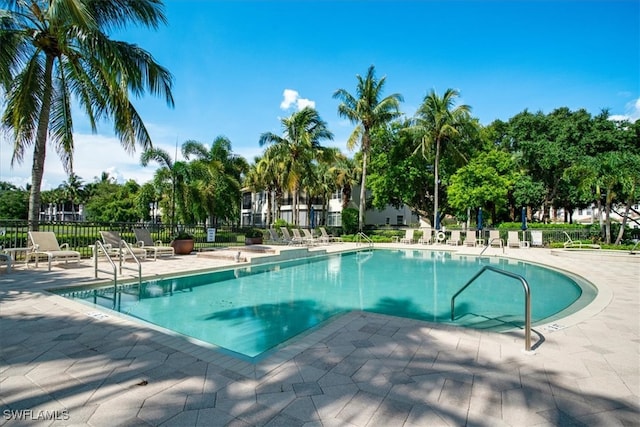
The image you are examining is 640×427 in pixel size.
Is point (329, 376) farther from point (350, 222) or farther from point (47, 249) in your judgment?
point (350, 222)

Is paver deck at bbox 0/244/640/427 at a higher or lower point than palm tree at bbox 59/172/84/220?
lower

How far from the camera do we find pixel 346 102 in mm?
24234

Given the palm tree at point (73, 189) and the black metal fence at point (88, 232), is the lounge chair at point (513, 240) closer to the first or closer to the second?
the black metal fence at point (88, 232)

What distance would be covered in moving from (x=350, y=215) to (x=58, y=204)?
78.6 meters

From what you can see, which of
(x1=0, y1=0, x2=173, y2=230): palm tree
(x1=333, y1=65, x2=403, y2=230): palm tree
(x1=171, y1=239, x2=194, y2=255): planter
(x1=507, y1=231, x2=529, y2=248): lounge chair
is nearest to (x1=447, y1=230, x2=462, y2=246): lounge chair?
(x1=507, y1=231, x2=529, y2=248): lounge chair

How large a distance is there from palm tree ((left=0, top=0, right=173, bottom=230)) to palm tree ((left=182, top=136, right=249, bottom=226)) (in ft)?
31.4

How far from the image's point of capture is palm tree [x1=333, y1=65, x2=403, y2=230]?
2378 cm

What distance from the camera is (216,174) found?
22531 mm

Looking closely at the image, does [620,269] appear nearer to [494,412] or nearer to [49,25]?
[494,412]

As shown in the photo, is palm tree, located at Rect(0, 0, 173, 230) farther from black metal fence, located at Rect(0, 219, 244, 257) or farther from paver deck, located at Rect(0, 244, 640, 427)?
paver deck, located at Rect(0, 244, 640, 427)

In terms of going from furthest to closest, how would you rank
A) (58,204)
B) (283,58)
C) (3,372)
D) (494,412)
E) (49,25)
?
(58,204) → (283,58) → (49,25) → (3,372) → (494,412)

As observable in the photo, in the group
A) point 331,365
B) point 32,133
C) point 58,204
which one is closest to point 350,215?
point 32,133

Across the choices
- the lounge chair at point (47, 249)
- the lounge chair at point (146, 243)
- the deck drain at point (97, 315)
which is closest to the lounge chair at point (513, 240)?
the lounge chair at point (146, 243)

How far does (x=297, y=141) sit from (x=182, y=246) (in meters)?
13.0
